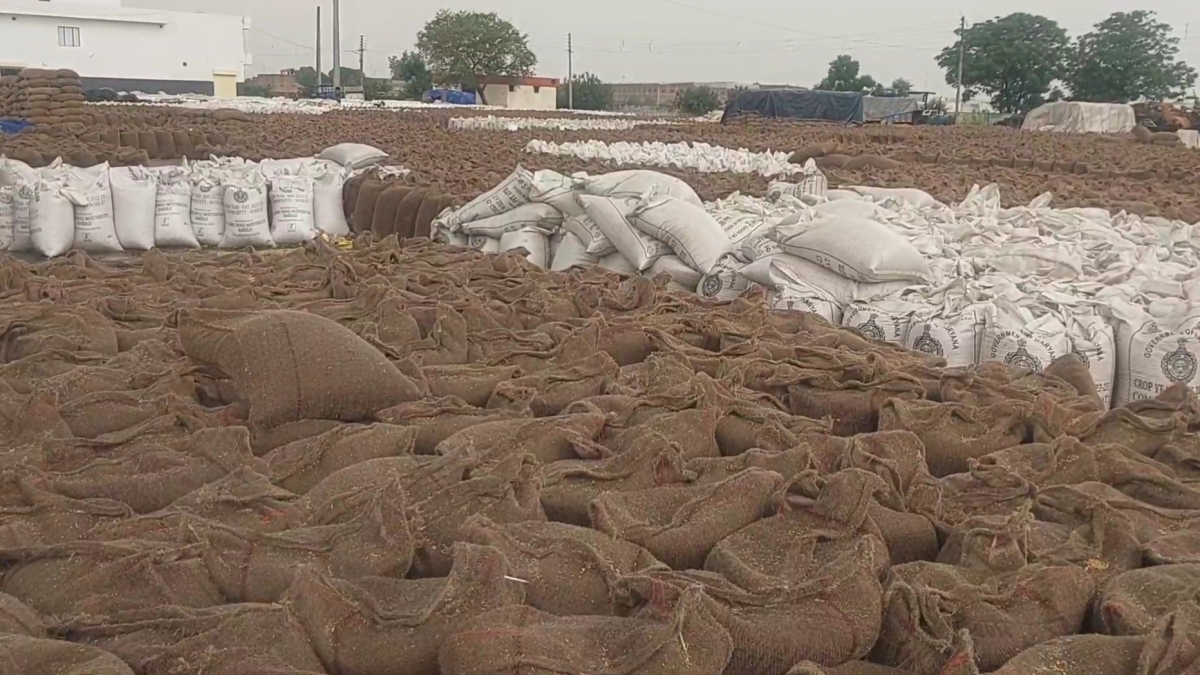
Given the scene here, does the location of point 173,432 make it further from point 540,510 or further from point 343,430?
point 540,510

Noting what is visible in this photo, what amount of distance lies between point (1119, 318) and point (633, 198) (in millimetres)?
2448

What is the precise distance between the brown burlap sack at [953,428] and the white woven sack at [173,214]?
20.9ft

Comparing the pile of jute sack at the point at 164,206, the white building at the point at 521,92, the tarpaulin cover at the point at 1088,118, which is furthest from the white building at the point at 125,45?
the pile of jute sack at the point at 164,206

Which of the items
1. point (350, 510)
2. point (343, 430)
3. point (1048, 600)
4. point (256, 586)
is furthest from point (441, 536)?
point (1048, 600)

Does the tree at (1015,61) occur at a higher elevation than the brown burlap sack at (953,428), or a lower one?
higher

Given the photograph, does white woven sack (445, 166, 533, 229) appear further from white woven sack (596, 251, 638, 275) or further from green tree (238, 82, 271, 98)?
green tree (238, 82, 271, 98)

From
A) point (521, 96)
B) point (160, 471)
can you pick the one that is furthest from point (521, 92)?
point (160, 471)

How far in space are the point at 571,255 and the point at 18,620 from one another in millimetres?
4206

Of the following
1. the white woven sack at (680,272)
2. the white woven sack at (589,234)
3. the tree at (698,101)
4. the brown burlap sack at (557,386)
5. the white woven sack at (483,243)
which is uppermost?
the tree at (698,101)

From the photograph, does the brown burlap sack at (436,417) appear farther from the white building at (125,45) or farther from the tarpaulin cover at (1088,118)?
the white building at (125,45)

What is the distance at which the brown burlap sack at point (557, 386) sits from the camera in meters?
2.36

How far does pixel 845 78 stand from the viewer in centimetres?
5519

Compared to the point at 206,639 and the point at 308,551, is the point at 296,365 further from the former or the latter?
the point at 206,639

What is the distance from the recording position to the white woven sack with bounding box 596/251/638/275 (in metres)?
5.18
